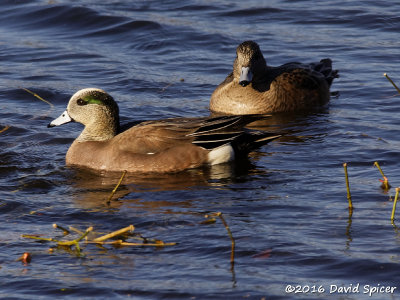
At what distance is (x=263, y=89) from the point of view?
34.6 ft

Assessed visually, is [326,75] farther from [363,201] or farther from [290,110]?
[363,201]

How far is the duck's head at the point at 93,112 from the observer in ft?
27.6

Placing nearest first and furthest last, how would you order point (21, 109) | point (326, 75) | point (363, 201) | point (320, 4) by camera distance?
point (363, 201)
point (21, 109)
point (326, 75)
point (320, 4)

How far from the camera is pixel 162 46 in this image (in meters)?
12.8

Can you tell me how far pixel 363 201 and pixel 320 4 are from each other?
26.4ft

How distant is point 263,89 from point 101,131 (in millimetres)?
2794

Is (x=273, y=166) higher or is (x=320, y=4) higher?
(x=320, y=4)

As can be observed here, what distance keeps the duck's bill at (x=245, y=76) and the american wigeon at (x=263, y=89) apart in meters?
0.03

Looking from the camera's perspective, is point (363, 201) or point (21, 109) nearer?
point (363, 201)

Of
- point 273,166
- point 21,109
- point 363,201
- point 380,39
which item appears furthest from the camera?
point 380,39

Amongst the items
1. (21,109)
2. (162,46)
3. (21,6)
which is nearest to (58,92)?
(21,109)

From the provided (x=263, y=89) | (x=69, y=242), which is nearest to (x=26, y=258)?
(x=69, y=242)

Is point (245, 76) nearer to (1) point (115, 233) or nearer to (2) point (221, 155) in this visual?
(2) point (221, 155)

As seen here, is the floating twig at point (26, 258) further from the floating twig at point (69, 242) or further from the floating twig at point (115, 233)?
the floating twig at point (115, 233)
